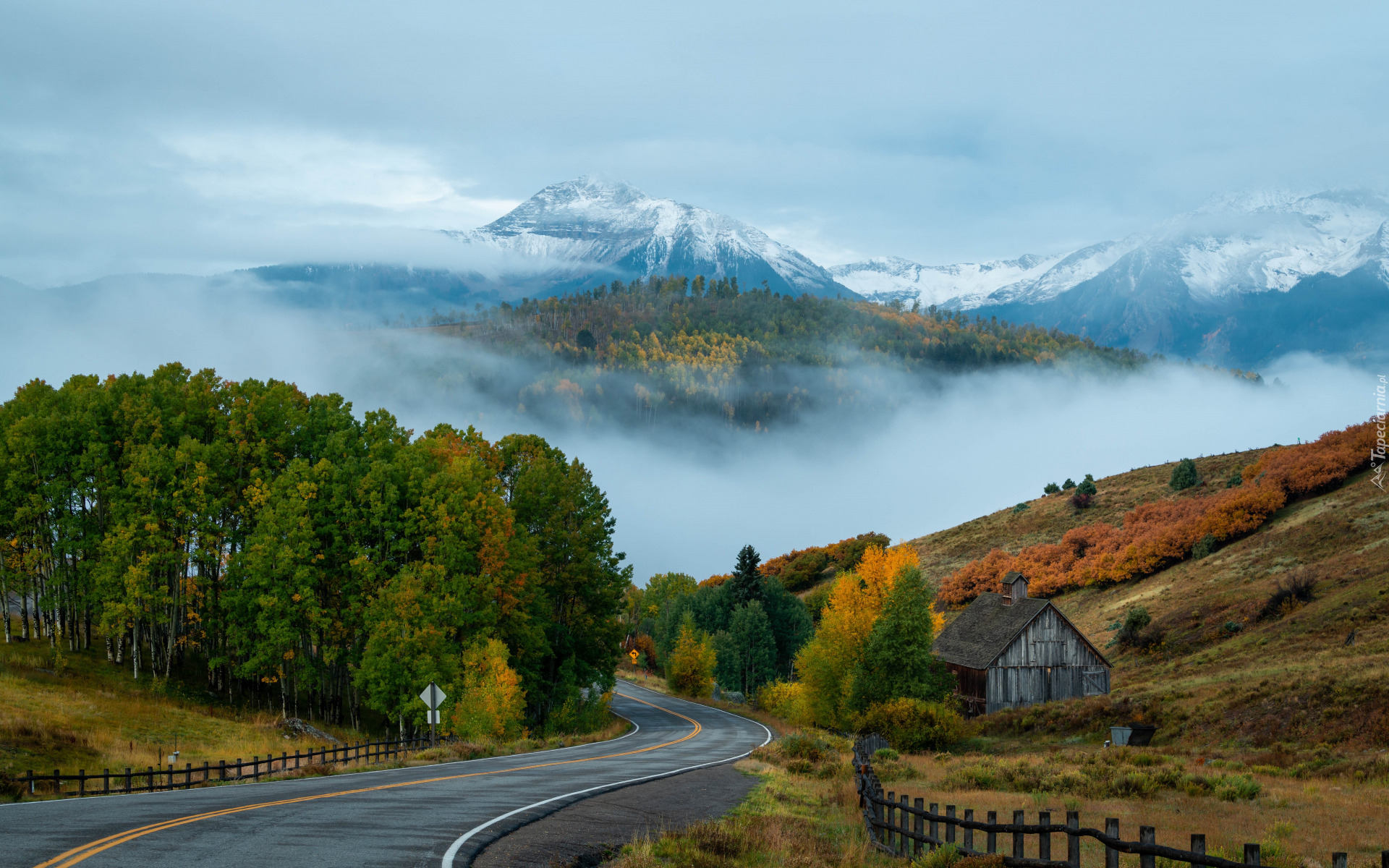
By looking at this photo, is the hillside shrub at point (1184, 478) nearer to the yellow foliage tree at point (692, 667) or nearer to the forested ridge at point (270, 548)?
the yellow foliage tree at point (692, 667)

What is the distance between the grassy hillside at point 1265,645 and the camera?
105 feet

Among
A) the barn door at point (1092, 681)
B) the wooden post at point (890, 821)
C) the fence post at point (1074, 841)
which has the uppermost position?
the fence post at point (1074, 841)

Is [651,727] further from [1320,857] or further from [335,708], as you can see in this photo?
[1320,857]

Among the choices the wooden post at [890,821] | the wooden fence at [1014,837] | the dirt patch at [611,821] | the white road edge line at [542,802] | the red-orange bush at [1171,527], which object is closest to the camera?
the wooden fence at [1014,837]

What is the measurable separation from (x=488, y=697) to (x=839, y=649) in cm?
2576

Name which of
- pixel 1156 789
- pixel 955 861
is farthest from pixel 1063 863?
pixel 1156 789

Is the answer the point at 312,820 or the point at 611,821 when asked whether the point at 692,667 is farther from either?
the point at 312,820

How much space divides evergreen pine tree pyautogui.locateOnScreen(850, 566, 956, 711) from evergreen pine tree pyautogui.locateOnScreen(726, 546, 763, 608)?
51590mm

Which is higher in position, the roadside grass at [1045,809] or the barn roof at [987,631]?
the roadside grass at [1045,809]

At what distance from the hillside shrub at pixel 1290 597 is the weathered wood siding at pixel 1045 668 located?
425 inches

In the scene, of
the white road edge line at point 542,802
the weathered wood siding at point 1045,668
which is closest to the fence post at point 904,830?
the white road edge line at point 542,802

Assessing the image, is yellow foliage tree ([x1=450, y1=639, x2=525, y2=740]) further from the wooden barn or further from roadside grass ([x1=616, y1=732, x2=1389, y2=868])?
the wooden barn

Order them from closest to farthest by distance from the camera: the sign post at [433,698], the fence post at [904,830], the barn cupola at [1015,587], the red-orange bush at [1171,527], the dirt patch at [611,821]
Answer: the dirt patch at [611,821] → the fence post at [904,830] → the sign post at [433,698] → the barn cupola at [1015,587] → the red-orange bush at [1171,527]

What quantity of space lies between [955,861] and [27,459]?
49.7m
